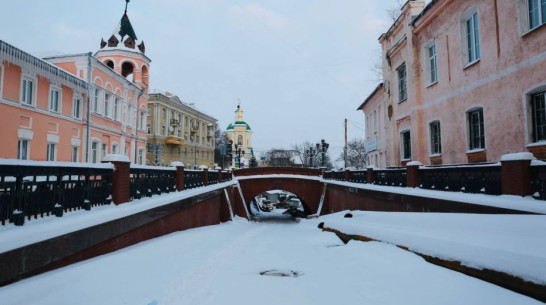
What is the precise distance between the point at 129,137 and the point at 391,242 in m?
26.1

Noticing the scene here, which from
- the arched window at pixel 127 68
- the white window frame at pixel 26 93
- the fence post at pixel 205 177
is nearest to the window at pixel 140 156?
the arched window at pixel 127 68

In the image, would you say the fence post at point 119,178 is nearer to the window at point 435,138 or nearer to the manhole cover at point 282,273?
the manhole cover at point 282,273

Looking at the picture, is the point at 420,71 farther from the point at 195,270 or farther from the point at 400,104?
the point at 195,270

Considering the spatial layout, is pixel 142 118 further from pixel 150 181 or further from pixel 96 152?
pixel 150 181

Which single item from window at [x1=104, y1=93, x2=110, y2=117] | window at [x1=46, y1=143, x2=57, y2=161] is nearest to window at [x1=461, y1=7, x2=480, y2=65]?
window at [x1=46, y1=143, x2=57, y2=161]

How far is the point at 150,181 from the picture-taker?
9.14 meters

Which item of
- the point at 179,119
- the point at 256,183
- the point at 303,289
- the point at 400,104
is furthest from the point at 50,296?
the point at 179,119

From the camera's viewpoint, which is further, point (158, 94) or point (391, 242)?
point (158, 94)

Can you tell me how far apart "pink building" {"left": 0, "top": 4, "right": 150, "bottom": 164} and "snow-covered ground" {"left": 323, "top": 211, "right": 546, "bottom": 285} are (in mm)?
16867

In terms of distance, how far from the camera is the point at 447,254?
4250 millimetres

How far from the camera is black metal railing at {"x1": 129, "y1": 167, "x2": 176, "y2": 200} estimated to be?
316 inches

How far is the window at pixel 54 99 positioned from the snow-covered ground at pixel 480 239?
18474 mm

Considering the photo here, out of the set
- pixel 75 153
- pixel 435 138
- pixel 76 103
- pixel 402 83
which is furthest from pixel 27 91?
pixel 435 138

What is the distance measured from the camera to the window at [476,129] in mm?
10766
